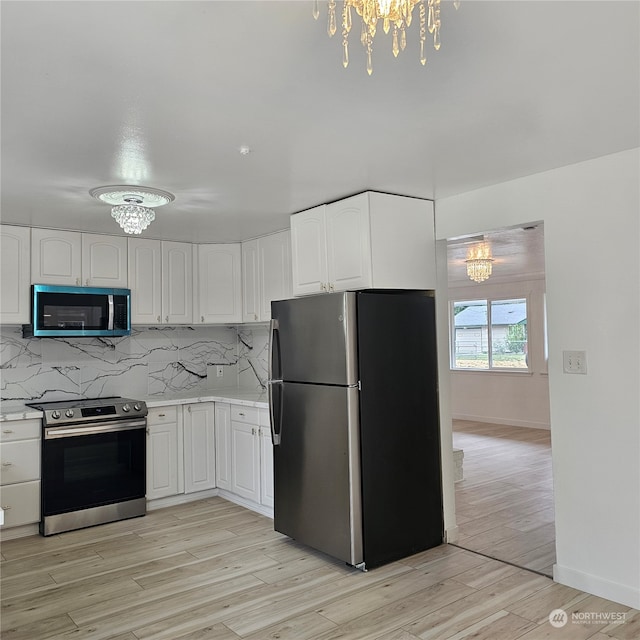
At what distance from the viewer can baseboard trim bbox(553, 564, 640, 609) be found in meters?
2.82

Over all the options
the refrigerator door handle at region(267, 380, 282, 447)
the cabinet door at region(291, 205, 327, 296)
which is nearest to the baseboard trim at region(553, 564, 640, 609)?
the refrigerator door handle at region(267, 380, 282, 447)

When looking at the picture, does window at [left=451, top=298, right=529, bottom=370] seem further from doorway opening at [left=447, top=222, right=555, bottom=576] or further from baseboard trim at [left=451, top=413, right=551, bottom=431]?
baseboard trim at [left=451, top=413, right=551, bottom=431]

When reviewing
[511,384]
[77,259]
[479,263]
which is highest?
[479,263]

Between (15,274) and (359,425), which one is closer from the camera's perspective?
(359,425)

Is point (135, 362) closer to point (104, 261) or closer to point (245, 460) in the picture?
point (104, 261)

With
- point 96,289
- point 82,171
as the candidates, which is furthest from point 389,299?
point 96,289

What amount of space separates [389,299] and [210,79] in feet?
6.18

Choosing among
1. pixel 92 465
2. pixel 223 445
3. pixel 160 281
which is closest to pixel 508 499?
pixel 223 445

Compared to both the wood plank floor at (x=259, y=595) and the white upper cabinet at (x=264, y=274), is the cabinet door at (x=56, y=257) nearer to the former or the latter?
the white upper cabinet at (x=264, y=274)

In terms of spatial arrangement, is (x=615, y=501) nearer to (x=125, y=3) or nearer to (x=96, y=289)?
(x=125, y=3)

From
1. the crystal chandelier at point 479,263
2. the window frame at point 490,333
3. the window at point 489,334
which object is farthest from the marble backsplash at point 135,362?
the window at point 489,334

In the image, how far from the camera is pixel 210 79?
198cm

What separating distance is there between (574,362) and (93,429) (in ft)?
11.0

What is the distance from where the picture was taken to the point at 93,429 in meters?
4.30
